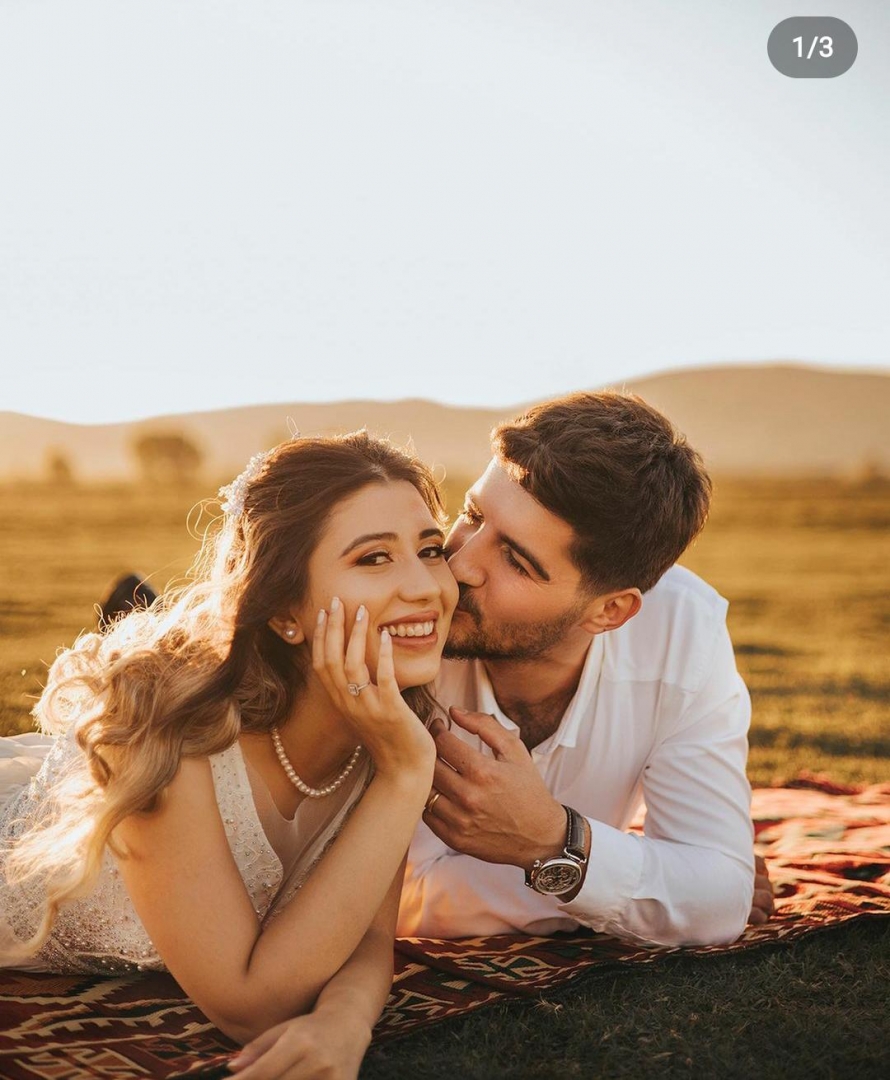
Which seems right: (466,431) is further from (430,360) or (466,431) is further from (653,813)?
(653,813)

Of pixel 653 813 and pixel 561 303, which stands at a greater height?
pixel 561 303

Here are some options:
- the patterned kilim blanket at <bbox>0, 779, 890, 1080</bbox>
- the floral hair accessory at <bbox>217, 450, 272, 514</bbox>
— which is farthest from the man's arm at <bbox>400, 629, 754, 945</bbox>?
the floral hair accessory at <bbox>217, 450, 272, 514</bbox>

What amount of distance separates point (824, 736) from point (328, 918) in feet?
23.3

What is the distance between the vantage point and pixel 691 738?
4438 millimetres

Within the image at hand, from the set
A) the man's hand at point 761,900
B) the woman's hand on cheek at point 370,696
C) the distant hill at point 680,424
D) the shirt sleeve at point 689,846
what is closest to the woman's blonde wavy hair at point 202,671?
the woman's hand on cheek at point 370,696

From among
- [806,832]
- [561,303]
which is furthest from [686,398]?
[806,832]

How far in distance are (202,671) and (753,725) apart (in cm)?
731

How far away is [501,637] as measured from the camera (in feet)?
14.2

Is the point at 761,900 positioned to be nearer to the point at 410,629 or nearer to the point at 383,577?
the point at 410,629

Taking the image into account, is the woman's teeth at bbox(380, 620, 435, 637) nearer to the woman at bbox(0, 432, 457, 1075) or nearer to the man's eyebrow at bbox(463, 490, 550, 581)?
the woman at bbox(0, 432, 457, 1075)

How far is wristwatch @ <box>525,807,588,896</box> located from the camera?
3.87 m

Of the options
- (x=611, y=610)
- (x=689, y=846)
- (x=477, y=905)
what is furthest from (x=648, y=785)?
(x=477, y=905)

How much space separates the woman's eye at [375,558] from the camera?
141 inches

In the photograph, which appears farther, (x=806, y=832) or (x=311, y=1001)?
(x=806, y=832)
